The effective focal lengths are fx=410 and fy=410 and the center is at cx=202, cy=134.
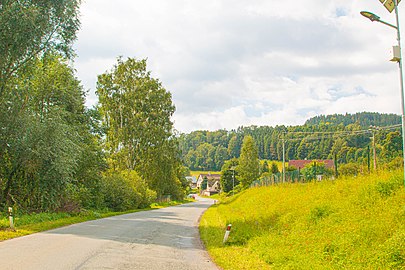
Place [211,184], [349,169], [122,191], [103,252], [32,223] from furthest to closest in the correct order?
[211,184], [122,191], [349,169], [32,223], [103,252]

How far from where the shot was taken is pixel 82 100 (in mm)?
31297

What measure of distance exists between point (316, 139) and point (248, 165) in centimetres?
2777

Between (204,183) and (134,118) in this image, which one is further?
(204,183)

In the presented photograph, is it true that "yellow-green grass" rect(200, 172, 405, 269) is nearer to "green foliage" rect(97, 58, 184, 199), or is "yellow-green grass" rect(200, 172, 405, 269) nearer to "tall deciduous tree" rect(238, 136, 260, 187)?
"green foliage" rect(97, 58, 184, 199)

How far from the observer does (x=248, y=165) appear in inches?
3305

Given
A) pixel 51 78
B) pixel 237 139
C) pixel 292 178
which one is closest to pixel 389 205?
pixel 292 178

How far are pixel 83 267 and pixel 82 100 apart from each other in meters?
24.1

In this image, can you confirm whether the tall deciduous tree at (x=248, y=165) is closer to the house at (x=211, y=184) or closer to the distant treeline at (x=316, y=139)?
the distant treeline at (x=316, y=139)

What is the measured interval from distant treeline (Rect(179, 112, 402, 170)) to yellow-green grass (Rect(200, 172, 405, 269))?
733 centimetres

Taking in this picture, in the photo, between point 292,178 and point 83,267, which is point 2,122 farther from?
point 292,178

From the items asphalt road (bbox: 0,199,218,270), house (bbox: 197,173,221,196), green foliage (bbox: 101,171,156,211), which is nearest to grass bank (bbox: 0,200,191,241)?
asphalt road (bbox: 0,199,218,270)

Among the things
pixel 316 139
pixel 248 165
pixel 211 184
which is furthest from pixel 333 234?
pixel 211 184

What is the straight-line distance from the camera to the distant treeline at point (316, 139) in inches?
1660

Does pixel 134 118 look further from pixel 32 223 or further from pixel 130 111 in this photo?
pixel 32 223
